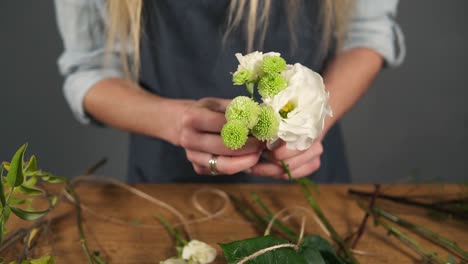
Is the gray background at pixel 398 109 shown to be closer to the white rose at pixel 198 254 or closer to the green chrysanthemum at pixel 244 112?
the white rose at pixel 198 254

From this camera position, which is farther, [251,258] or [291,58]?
[291,58]

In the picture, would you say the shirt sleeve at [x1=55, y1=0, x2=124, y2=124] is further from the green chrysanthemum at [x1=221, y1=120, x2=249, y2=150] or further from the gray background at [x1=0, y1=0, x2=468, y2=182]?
the gray background at [x1=0, y1=0, x2=468, y2=182]

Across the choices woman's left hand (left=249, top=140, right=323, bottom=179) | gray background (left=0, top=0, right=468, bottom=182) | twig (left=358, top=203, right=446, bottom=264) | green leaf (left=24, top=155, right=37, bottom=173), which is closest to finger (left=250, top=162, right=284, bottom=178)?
woman's left hand (left=249, top=140, right=323, bottom=179)

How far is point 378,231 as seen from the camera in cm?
49

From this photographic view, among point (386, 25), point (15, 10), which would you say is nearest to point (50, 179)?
point (386, 25)

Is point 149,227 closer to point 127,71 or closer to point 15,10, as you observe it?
point 127,71

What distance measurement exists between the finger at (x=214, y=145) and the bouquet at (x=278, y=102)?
0.09 m

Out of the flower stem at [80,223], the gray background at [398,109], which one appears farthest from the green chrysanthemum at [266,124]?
the gray background at [398,109]

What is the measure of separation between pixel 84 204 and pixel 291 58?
12.1 inches

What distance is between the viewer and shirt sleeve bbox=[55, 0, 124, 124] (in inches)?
24.7

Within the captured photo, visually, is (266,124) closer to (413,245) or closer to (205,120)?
(205,120)

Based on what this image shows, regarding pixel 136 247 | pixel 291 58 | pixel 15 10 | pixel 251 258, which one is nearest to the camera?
pixel 251 258

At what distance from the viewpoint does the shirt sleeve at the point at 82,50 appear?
63 cm

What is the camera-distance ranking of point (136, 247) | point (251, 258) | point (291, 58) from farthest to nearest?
point (291, 58) → point (136, 247) → point (251, 258)
